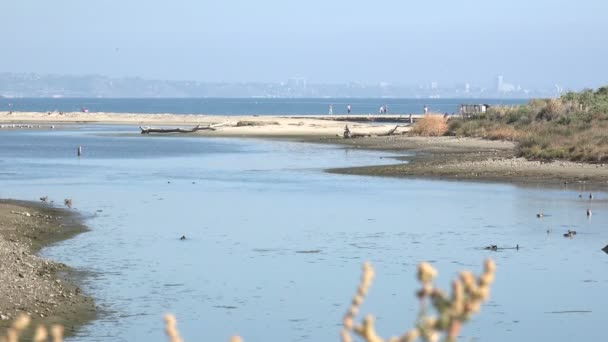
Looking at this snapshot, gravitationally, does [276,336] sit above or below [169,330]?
below

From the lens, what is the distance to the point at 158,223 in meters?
25.6

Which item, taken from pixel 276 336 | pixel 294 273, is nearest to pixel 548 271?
pixel 294 273

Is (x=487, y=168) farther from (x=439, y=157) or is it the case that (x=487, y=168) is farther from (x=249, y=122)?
(x=249, y=122)

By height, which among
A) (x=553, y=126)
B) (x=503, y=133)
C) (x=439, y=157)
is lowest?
(x=439, y=157)

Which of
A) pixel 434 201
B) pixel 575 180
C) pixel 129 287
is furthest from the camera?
pixel 575 180

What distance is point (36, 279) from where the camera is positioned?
54.1 ft

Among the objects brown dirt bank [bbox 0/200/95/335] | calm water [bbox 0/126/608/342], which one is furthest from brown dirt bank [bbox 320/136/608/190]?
brown dirt bank [bbox 0/200/95/335]

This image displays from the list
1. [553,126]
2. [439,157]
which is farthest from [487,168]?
[553,126]

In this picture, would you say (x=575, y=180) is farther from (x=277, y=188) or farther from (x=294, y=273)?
(x=294, y=273)

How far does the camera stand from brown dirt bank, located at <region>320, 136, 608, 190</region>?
120 ft

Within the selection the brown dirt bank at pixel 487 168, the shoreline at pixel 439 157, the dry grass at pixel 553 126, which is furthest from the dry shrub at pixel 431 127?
the brown dirt bank at pixel 487 168

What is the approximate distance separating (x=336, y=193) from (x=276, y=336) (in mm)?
19421

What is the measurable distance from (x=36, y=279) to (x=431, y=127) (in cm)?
4718

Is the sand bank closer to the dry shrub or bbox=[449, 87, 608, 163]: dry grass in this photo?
the dry shrub
